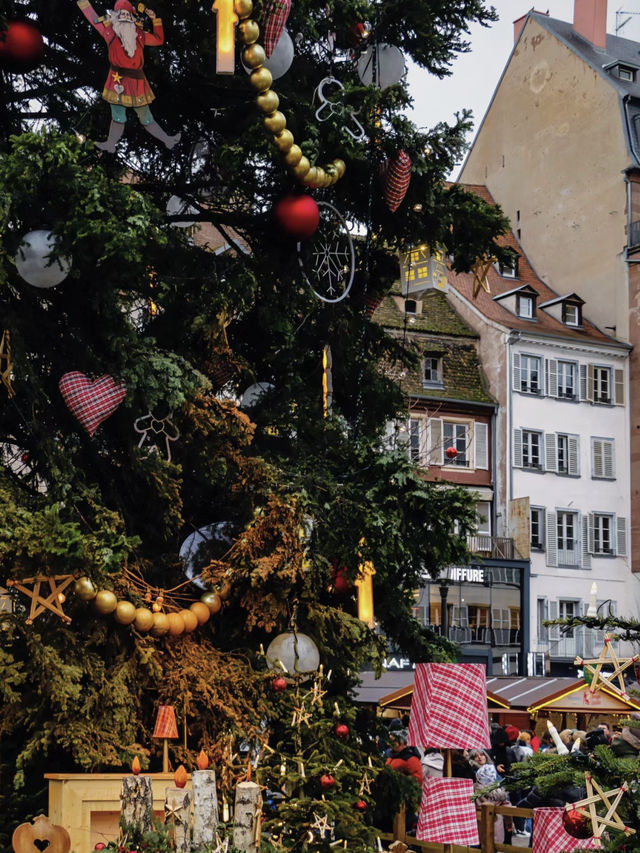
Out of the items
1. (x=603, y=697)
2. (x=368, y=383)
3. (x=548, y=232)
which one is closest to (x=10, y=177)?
(x=368, y=383)

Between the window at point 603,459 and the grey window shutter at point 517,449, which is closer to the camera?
the grey window shutter at point 517,449

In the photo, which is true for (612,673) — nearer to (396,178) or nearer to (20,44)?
(396,178)

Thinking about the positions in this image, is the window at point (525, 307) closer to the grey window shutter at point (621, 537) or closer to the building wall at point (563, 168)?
the building wall at point (563, 168)

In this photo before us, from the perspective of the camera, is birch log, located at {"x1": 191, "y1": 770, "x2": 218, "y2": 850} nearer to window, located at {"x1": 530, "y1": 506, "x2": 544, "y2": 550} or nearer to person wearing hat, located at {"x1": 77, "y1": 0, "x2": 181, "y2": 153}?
person wearing hat, located at {"x1": 77, "y1": 0, "x2": 181, "y2": 153}

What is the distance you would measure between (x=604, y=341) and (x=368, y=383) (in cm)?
3048

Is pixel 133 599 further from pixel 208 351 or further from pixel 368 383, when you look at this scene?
pixel 368 383

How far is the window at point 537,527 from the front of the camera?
38.6 metres

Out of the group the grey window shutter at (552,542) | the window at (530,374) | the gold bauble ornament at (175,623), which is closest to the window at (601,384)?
the window at (530,374)

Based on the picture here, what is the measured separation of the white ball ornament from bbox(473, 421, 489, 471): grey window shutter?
103ft

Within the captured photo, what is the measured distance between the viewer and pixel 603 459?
4047 centimetres

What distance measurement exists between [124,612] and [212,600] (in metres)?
0.76

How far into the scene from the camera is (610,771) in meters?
5.41

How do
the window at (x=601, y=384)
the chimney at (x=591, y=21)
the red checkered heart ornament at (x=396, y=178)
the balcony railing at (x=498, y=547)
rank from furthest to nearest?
1. the chimney at (x=591, y=21)
2. the window at (x=601, y=384)
3. the balcony railing at (x=498, y=547)
4. the red checkered heart ornament at (x=396, y=178)

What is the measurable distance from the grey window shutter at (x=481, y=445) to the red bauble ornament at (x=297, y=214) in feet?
97.6
